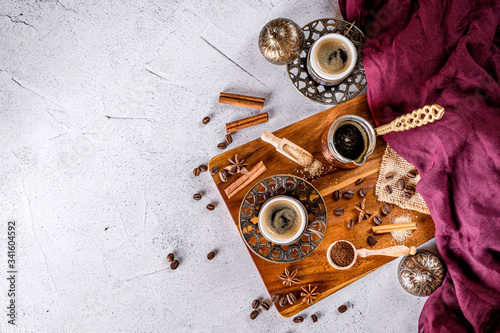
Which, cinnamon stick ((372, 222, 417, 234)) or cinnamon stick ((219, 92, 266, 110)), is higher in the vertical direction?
cinnamon stick ((219, 92, 266, 110))

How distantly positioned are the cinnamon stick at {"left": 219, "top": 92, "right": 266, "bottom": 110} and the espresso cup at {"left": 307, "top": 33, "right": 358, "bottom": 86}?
0.26m

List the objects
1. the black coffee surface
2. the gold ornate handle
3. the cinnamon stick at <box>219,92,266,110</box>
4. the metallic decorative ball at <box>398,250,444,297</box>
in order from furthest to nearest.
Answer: the cinnamon stick at <box>219,92,266,110</box>
the metallic decorative ball at <box>398,250,444,297</box>
the black coffee surface
the gold ornate handle

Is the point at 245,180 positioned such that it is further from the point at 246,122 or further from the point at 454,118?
the point at 454,118

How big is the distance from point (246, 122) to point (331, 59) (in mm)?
439

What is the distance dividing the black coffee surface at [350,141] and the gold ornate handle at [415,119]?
92mm

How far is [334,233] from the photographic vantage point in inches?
49.3

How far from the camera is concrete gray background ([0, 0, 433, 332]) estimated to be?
1.41m

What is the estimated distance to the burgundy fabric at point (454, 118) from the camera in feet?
3.71

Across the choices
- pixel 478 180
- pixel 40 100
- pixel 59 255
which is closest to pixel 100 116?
pixel 40 100

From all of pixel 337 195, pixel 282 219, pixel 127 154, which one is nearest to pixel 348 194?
pixel 337 195

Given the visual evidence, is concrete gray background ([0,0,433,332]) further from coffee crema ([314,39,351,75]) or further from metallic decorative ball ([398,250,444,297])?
coffee crema ([314,39,351,75])

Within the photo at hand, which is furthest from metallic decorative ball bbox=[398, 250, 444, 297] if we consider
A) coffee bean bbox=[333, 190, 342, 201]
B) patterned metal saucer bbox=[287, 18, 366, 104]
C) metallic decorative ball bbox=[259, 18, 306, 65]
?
metallic decorative ball bbox=[259, 18, 306, 65]

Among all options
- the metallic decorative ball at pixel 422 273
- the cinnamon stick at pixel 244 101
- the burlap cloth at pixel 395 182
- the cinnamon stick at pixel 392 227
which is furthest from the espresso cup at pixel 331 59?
the metallic decorative ball at pixel 422 273

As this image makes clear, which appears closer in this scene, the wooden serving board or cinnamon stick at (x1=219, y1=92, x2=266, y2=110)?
the wooden serving board
